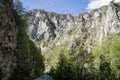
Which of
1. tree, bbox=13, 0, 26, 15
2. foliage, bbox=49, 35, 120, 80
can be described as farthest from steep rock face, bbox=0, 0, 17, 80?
foliage, bbox=49, 35, 120, 80

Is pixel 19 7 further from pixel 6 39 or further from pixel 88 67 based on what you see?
pixel 88 67

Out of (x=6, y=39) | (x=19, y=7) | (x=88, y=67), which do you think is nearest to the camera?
(x=6, y=39)

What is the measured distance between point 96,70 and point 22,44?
30073 millimetres

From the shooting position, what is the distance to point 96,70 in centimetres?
7931

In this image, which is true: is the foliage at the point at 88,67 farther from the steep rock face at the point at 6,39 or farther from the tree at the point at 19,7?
the steep rock face at the point at 6,39

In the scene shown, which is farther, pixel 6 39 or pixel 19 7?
pixel 19 7

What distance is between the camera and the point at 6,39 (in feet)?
142

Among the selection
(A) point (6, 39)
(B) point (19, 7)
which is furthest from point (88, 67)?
(A) point (6, 39)

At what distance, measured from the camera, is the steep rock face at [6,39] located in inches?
1607

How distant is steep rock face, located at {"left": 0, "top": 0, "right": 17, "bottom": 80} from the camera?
134 feet

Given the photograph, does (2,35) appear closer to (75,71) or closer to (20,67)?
(20,67)

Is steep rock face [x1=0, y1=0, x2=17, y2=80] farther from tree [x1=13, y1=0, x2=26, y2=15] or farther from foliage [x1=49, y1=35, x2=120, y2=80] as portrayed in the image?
foliage [x1=49, y1=35, x2=120, y2=80]

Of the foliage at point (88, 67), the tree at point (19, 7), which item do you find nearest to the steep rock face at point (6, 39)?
the tree at point (19, 7)

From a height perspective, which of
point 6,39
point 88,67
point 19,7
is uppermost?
point 19,7
